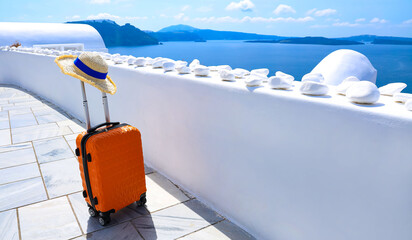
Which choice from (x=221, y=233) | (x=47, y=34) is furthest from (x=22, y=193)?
(x=47, y=34)

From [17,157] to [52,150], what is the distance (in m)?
0.33

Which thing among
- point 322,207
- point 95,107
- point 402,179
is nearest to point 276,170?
point 322,207

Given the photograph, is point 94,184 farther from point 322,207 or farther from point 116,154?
point 322,207

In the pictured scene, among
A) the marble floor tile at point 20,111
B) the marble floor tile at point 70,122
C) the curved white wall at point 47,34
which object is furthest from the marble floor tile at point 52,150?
the curved white wall at point 47,34

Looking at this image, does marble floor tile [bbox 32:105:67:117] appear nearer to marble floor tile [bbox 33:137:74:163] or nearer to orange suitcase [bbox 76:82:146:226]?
marble floor tile [bbox 33:137:74:163]

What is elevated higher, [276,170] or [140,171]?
[276,170]

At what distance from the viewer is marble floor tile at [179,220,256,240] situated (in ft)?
5.82

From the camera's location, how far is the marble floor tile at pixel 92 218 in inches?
74.4

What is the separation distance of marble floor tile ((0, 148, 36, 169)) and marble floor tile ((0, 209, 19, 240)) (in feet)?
3.17

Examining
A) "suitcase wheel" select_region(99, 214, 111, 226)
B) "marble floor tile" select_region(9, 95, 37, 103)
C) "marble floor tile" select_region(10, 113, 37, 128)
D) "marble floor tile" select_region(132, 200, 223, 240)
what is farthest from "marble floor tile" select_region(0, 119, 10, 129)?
"marble floor tile" select_region(132, 200, 223, 240)

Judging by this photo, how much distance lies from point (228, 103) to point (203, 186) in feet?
2.36

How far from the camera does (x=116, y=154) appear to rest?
186cm

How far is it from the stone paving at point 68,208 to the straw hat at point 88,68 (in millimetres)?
898

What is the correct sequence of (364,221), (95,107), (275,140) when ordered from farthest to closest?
(95,107) < (275,140) < (364,221)
